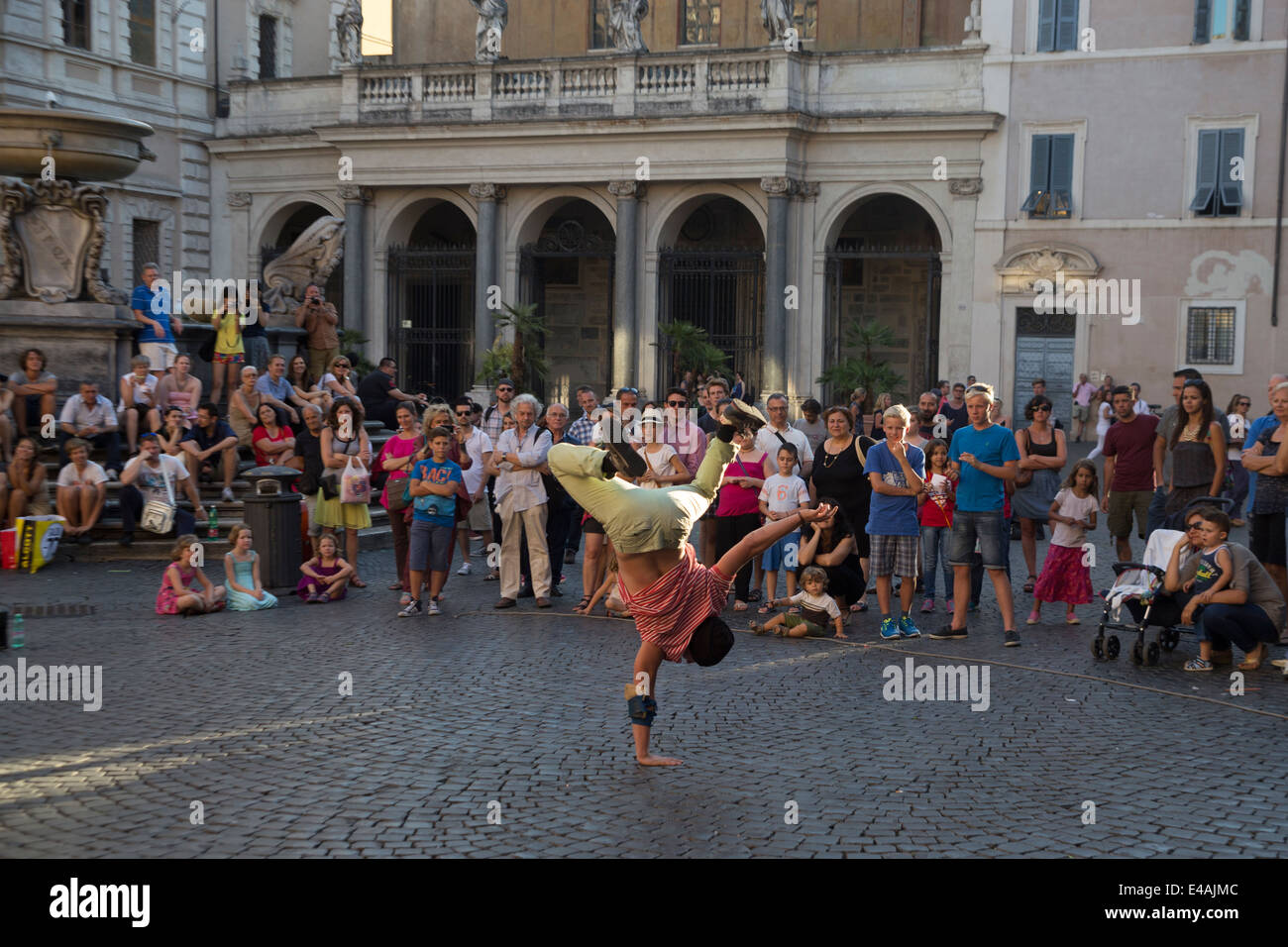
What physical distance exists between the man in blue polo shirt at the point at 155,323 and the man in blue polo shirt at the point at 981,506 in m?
9.87

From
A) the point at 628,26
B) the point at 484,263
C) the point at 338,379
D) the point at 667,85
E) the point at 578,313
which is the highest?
the point at 628,26

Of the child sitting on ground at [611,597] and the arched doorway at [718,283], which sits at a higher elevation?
the arched doorway at [718,283]

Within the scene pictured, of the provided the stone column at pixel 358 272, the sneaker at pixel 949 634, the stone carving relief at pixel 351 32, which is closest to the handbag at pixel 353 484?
the sneaker at pixel 949 634

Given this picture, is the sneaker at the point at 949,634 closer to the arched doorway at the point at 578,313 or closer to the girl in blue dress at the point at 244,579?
the girl in blue dress at the point at 244,579

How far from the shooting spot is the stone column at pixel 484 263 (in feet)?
105

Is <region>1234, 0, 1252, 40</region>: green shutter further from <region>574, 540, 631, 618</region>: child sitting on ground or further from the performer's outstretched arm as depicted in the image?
the performer's outstretched arm

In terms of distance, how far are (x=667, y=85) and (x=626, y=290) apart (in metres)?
4.30

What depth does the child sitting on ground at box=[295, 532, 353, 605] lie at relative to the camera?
13023mm

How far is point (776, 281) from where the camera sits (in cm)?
3003

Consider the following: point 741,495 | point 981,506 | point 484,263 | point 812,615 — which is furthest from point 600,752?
point 484,263

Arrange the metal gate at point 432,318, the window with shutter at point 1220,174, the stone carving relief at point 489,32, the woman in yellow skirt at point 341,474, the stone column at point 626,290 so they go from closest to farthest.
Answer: the woman in yellow skirt at point 341,474
the window with shutter at point 1220,174
the stone column at point 626,290
the stone carving relief at point 489,32
the metal gate at point 432,318

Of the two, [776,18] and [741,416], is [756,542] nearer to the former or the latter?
[741,416]

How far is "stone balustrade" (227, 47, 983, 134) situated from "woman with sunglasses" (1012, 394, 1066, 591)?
1712 centimetres

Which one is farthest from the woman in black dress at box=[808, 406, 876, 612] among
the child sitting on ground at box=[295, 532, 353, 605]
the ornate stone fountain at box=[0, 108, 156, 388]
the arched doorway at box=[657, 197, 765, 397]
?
the arched doorway at box=[657, 197, 765, 397]
